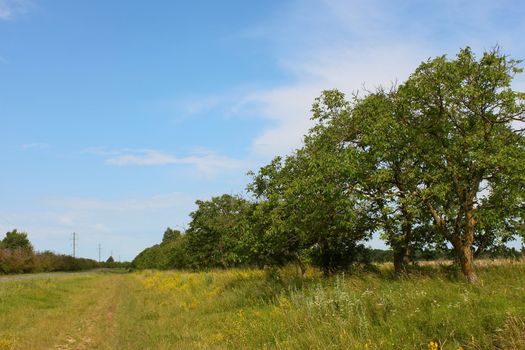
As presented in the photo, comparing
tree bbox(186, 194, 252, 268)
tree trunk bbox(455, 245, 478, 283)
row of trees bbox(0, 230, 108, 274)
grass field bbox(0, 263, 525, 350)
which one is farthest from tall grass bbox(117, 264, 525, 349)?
row of trees bbox(0, 230, 108, 274)

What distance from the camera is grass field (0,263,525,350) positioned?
696cm

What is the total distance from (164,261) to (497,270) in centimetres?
8193

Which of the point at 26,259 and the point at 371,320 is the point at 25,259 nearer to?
the point at 26,259

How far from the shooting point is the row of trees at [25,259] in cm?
7138

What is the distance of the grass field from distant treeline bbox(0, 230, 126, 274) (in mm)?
57270

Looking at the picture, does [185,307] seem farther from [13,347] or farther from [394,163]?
[394,163]

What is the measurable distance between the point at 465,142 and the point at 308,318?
7.91 meters

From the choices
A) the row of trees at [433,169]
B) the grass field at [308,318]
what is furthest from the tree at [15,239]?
the row of trees at [433,169]

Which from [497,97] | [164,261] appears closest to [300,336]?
[497,97]

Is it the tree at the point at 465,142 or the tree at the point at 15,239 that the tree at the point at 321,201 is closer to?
the tree at the point at 465,142

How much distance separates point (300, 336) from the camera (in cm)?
883

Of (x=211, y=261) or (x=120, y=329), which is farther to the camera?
(x=211, y=261)

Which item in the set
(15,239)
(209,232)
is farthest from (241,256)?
(15,239)

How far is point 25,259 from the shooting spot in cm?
7625
